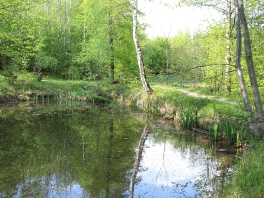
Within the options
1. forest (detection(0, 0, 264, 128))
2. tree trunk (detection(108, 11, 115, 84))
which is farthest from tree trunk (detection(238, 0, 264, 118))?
tree trunk (detection(108, 11, 115, 84))

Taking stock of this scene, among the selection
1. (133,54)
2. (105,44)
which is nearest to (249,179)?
(105,44)

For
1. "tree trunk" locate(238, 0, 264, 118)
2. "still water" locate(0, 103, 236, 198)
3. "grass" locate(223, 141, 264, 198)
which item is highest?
"tree trunk" locate(238, 0, 264, 118)

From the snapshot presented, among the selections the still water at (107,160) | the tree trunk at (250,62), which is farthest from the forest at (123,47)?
the still water at (107,160)

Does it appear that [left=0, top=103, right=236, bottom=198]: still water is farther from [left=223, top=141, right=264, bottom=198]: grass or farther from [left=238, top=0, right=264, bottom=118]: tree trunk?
[left=238, top=0, right=264, bottom=118]: tree trunk

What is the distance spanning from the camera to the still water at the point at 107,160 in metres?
5.84

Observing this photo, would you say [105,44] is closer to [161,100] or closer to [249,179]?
[161,100]

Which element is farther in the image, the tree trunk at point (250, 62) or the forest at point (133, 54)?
the forest at point (133, 54)

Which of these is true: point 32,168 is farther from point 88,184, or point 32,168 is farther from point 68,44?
point 68,44

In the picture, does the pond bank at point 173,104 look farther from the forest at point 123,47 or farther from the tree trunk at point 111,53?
the tree trunk at point 111,53

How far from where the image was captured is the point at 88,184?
6.02m

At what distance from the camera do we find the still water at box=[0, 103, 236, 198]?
19.2 ft

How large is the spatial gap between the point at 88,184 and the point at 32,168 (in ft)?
5.79

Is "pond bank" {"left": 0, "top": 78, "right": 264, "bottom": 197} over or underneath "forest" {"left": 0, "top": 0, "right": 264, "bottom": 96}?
underneath

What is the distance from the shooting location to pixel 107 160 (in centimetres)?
754
